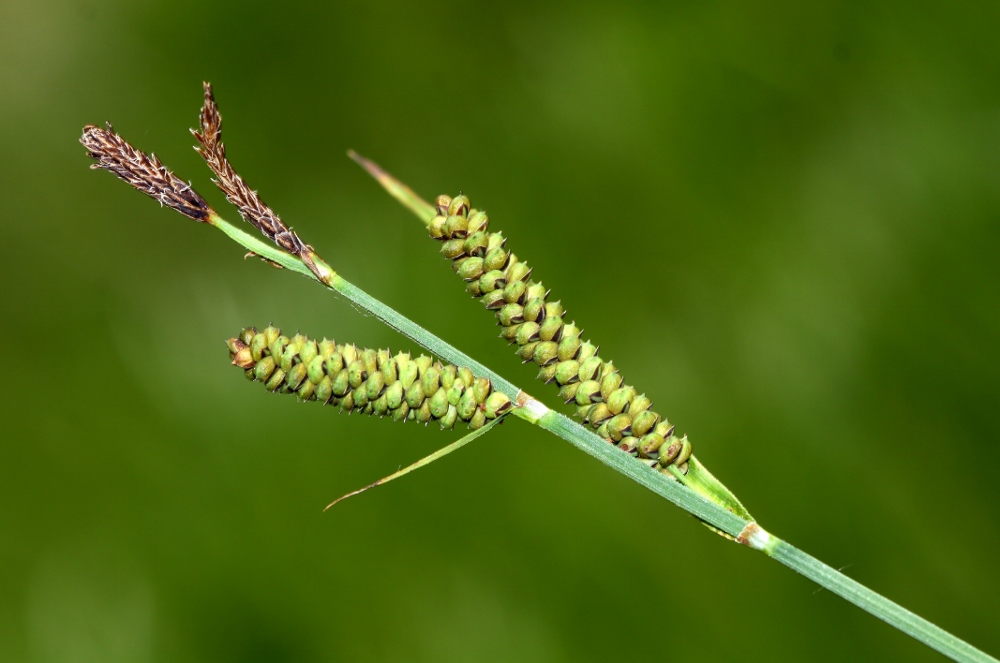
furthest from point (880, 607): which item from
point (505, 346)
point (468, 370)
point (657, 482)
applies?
point (505, 346)

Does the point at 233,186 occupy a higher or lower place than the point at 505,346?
lower

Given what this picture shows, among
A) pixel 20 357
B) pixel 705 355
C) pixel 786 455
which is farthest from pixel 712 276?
pixel 20 357

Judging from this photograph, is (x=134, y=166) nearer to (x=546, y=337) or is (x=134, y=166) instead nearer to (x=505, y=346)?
(x=546, y=337)

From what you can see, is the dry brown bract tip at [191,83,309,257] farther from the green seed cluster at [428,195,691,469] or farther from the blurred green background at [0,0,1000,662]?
the blurred green background at [0,0,1000,662]

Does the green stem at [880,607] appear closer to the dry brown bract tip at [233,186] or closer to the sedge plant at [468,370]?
the sedge plant at [468,370]

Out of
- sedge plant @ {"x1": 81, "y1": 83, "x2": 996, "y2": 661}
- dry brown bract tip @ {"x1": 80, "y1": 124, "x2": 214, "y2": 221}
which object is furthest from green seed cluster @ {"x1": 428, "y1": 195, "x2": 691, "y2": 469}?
dry brown bract tip @ {"x1": 80, "y1": 124, "x2": 214, "y2": 221}

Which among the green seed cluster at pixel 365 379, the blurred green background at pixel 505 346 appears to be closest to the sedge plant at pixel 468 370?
the green seed cluster at pixel 365 379

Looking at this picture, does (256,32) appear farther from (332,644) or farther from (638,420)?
(638,420)
